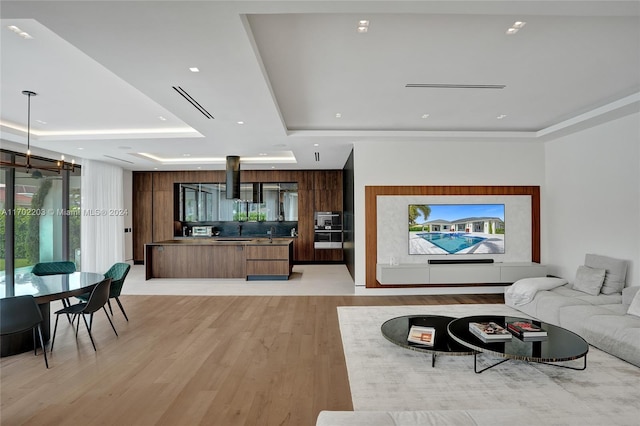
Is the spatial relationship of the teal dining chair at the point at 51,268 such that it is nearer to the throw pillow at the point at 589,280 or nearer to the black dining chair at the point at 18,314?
the black dining chair at the point at 18,314

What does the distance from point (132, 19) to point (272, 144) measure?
4238 mm

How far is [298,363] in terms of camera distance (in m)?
3.29

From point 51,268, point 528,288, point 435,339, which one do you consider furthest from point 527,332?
point 51,268

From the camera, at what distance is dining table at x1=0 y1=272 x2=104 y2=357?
336 centimetres

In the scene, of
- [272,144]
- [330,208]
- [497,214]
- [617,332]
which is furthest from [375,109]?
[330,208]

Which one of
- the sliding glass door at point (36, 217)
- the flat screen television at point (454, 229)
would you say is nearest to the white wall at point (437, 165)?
the flat screen television at point (454, 229)

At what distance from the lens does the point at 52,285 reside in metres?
3.71

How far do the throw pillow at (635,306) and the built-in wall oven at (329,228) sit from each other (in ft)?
21.8

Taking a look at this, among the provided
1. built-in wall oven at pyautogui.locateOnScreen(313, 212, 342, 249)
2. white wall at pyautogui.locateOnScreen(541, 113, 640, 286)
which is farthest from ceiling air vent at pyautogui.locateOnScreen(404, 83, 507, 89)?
built-in wall oven at pyautogui.locateOnScreen(313, 212, 342, 249)

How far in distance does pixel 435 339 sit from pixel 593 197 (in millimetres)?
3840

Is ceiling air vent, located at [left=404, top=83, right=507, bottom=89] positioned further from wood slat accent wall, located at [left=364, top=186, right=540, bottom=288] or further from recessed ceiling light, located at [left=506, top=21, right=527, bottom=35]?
wood slat accent wall, located at [left=364, top=186, right=540, bottom=288]

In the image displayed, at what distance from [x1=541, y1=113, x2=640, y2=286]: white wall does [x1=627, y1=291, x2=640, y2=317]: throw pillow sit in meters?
1.00

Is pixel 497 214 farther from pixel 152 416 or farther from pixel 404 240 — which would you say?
pixel 152 416

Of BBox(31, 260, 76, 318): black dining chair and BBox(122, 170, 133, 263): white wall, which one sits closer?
BBox(31, 260, 76, 318): black dining chair
